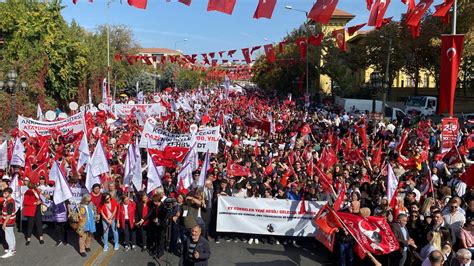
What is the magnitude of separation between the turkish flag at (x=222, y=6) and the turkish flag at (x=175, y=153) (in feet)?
13.7

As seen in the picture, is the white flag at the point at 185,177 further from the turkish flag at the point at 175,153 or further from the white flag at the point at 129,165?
the turkish flag at the point at 175,153

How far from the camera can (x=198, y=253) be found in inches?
265

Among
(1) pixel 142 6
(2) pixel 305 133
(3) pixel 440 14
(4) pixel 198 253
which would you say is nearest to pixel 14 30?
(2) pixel 305 133

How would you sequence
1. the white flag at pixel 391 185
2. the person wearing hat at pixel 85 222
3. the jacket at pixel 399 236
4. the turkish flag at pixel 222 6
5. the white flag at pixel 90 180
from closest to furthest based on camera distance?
the jacket at pixel 399 236, the person wearing hat at pixel 85 222, the white flag at pixel 391 185, the white flag at pixel 90 180, the turkish flag at pixel 222 6

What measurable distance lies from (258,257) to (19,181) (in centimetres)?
529

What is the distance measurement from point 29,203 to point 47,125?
5.99m

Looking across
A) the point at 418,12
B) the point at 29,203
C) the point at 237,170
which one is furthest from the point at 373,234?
the point at 418,12

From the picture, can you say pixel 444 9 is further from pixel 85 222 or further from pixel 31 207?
pixel 31 207

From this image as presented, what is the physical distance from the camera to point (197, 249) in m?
6.77

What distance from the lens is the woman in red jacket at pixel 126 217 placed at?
9.33 m

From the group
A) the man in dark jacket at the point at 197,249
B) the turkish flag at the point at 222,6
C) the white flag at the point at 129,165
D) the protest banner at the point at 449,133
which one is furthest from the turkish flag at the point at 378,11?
the man in dark jacket at the point at 197,249

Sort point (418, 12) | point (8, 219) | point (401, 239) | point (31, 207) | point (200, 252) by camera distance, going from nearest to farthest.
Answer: point (200, 252) < point (401, 239) < point (8, 219) < point (31, 207) < point (418, 12)

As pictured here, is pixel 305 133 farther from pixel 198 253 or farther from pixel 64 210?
pixel 198 253

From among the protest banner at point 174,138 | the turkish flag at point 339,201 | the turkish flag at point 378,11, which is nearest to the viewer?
the turkish flag at point 339,201
